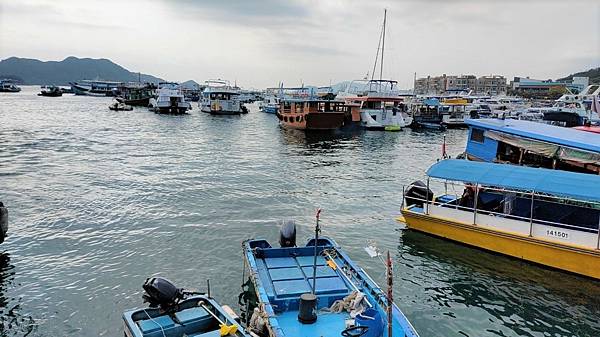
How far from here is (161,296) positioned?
967 cm

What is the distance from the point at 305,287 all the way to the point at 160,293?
3.51 meters

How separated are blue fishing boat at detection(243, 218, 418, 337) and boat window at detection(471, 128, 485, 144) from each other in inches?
703

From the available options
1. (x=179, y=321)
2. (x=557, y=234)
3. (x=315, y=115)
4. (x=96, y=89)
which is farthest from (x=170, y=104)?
(x=96, y=89)

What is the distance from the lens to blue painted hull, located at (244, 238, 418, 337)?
926cm

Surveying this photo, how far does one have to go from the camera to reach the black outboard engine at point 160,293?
381 inches

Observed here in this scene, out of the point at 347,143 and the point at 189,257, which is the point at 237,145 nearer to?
the point at 347,143

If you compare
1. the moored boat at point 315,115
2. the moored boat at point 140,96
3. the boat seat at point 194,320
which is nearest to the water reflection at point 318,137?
the moored boat at point 315,115

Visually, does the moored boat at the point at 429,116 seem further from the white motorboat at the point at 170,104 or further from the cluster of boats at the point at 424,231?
the cluster of boats at the point at 424,231

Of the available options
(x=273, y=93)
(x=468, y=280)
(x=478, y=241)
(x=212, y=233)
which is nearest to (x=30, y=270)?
(x=212, y=233)

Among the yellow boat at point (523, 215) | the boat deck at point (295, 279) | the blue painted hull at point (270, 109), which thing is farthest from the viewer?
the blue painted hull at point (270, 109)

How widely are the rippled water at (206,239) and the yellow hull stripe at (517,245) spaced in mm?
373

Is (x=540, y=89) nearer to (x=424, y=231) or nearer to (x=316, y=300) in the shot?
(x=424, y=231)

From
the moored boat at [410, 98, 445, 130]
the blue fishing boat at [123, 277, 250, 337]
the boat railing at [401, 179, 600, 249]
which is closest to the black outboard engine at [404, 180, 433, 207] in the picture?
the boat railing at [401, 179, 600, 249]

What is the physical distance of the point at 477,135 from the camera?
89.5ft
